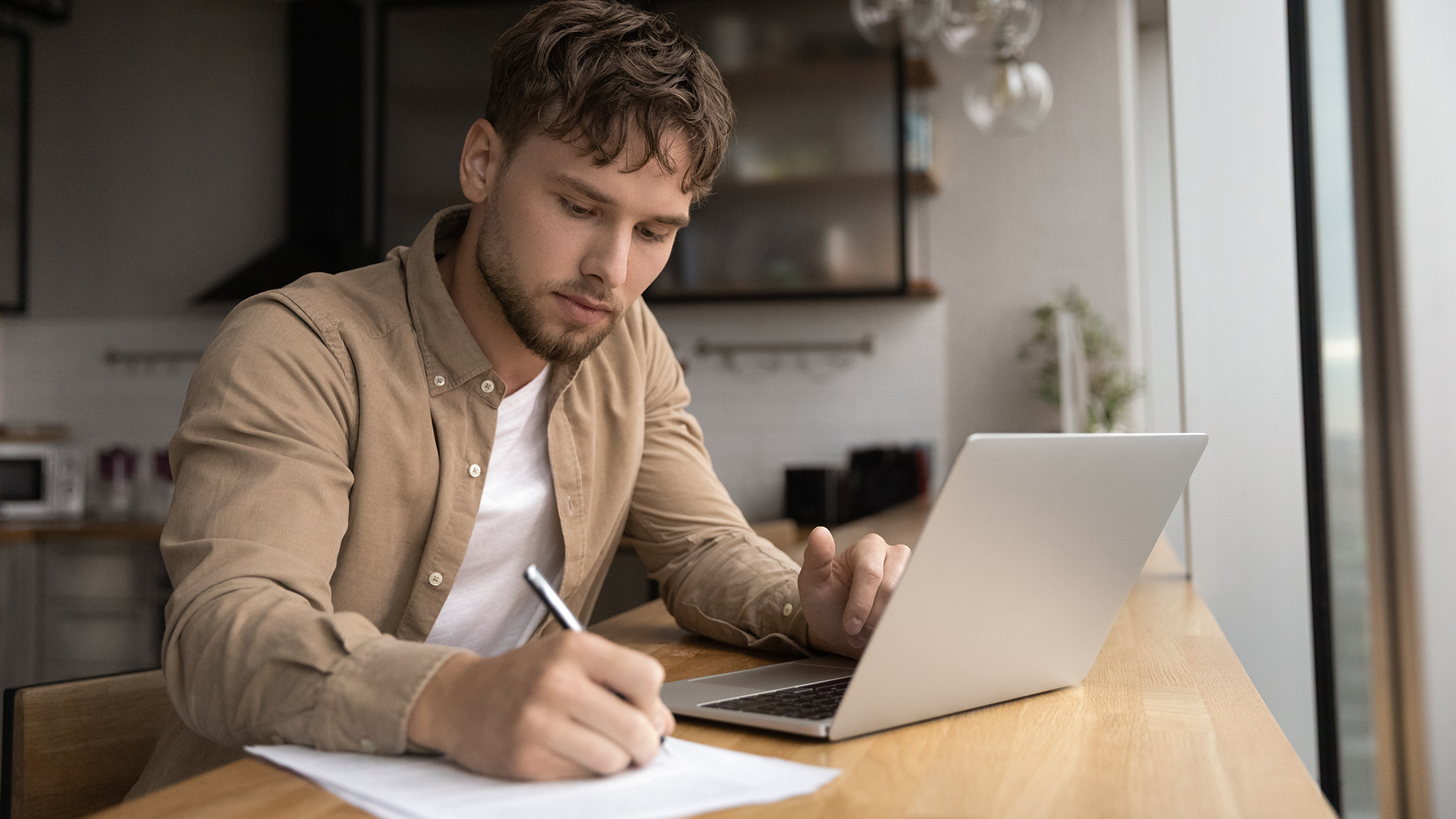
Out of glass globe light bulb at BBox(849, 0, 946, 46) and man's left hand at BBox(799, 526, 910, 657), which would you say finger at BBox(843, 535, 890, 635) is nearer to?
man's left hand at BBox(799, 526, 910, 657)

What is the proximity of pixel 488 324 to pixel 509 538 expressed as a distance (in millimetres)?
241

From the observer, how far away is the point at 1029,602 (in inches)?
30.8

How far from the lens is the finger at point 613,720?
635mm

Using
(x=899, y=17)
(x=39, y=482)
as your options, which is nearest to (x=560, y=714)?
(x=899, y=17)

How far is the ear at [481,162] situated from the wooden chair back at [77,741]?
59 centimetres

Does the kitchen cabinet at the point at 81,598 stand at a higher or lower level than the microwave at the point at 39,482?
lower

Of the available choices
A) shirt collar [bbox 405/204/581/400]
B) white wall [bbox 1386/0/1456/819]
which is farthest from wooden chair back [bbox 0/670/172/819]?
white wall [bbox 1386/0/1456/819]

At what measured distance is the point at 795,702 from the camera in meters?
0.82

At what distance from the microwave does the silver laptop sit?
3657mm

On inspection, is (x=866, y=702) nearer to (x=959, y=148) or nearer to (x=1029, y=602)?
(x=1029, y=602)

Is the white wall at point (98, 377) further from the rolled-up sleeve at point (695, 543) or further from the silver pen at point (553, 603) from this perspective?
the silver pen at point (553, 603)

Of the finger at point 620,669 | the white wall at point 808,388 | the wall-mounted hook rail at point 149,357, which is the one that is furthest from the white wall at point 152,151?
the finger at point 620,669

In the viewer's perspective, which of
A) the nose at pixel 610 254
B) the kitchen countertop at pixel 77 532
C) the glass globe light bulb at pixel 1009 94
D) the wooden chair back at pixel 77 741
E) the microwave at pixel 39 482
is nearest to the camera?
the wooden chair back at pixel 77 741

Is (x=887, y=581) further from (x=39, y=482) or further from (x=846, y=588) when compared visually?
(x=39, y=482)
